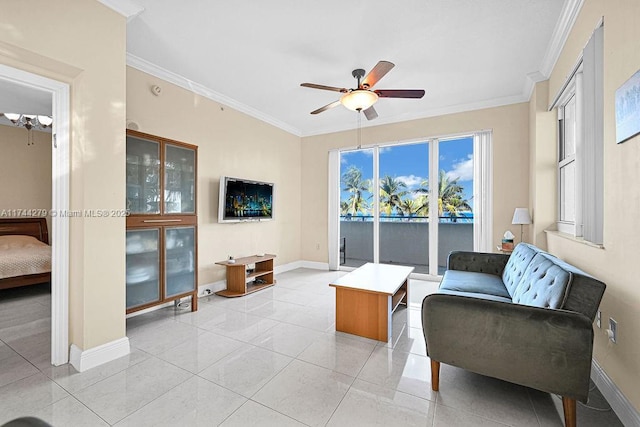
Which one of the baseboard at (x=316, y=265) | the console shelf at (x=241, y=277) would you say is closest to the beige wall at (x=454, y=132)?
the baseboard at (x=316, y=265)

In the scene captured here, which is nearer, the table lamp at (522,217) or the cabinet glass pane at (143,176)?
the cabinet glass pane at (143,176)

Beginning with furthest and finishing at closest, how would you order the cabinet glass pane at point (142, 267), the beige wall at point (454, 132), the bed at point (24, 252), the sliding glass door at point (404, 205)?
the sliding glass door at point (404, 205) < the beige wall at point (454, 132) < the bed at point (24, 252) < the cabinet glass pane at point (142, 267)

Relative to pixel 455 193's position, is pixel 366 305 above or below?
below

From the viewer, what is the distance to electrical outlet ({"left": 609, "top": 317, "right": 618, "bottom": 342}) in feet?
5.51

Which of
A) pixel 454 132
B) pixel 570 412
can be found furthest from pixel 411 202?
pixel 570 412

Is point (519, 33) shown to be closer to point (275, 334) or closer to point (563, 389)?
point (563, 389)

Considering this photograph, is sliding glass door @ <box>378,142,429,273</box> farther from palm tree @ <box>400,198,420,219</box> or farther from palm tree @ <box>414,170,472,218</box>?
palm tree @ <box>414,170,472,218</box>

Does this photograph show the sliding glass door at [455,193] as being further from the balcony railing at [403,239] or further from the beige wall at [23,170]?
the beige wall at [23,170]

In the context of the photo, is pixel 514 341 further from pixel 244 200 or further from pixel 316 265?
pixel 316 265

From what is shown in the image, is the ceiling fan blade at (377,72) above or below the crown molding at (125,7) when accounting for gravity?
below

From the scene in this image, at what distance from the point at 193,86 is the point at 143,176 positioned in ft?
5.16

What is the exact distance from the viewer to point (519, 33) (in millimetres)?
2631

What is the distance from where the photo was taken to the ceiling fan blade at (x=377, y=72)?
7.63 feet

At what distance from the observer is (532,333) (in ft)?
4.95
